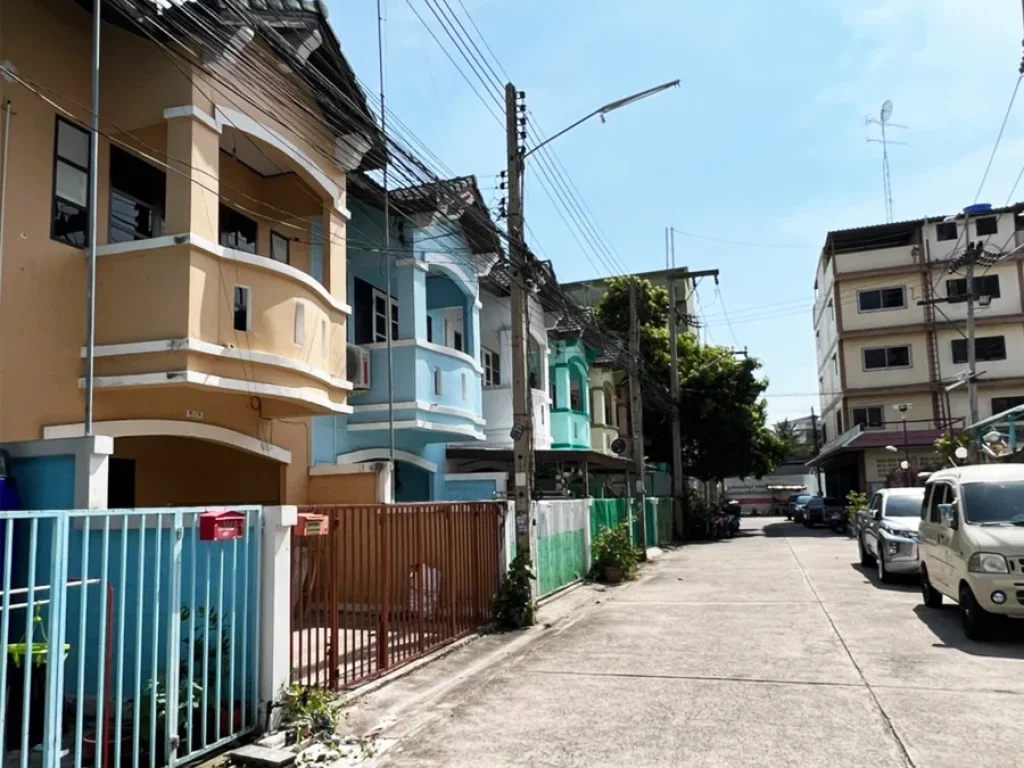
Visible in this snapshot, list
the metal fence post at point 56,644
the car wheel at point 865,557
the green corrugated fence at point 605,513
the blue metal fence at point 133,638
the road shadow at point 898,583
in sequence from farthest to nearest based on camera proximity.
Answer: the car wheel at point 865,557
the green corrugated fence at point 605,513
the road shadow at point 898,583
the blue metal fence at point 133,638
the metal fence post at point 56,644

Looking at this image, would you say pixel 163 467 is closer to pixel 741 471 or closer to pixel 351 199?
pixel 351 199

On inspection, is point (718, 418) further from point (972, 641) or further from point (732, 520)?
point (972, 641)

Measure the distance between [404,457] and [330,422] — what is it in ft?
6.53

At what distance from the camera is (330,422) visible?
41.1 ft

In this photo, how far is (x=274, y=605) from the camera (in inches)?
234

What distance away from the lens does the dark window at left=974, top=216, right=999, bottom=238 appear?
37812mm

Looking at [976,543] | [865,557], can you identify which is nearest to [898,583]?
[865,557]

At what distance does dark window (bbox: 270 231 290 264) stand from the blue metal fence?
6.29 m

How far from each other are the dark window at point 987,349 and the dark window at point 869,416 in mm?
4246

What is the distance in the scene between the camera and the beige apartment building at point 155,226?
752 centimetres

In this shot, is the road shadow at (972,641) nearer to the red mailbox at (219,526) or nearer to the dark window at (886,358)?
the red mailbox at (219,526)

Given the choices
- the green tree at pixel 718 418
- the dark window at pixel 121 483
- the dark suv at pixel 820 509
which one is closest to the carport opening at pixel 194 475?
the dark window at pixel 121 483

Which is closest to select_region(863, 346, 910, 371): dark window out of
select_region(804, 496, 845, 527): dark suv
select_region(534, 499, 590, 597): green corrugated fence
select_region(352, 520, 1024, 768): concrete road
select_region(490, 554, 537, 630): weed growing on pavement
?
select_region(804, 496, 845, 527): dark suv

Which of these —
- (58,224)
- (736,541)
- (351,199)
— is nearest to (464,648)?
(58,224)
